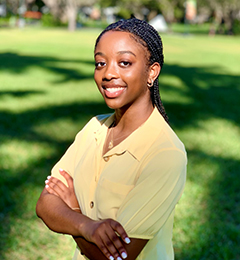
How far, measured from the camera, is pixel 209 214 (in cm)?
440

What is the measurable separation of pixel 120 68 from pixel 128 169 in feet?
1.30

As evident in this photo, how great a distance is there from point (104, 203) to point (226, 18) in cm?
4280

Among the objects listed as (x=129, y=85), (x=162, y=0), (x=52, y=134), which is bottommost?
(x=162, y=0)

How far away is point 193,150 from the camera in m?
6.35

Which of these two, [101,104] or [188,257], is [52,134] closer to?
[101,104]

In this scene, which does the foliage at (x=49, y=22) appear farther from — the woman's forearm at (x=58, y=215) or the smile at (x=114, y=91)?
the smile at (x=114, y=91)

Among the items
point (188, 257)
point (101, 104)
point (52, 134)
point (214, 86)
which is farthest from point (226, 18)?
point (188, 257)

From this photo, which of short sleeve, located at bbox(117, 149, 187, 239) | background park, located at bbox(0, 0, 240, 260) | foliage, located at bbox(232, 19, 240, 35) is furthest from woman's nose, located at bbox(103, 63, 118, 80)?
foliage, located at bbox(232, 19, 240, 35)

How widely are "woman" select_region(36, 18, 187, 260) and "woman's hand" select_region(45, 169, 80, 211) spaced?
0.9 inches

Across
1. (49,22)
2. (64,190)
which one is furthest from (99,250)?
(49,22)

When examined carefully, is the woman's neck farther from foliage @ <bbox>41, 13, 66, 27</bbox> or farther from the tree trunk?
foliage @ <bbox>41, 13, 66, 27</bbox>

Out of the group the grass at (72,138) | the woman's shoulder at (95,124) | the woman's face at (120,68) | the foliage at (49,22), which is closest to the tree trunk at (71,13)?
the foliage at (49,22)

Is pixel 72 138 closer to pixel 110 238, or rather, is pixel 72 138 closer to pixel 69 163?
pixel 69 163

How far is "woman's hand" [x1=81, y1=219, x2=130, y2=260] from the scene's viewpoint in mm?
1468
